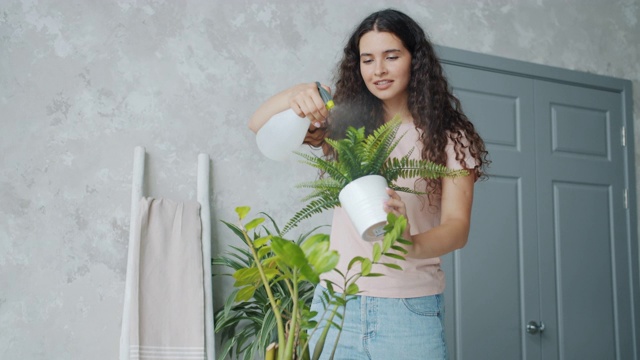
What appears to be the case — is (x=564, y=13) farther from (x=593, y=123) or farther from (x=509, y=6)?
(x=593, y=123)

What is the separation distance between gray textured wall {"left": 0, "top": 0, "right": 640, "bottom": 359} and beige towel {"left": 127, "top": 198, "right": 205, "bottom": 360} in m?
0.15

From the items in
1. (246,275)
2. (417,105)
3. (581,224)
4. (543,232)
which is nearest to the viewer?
(246,275)

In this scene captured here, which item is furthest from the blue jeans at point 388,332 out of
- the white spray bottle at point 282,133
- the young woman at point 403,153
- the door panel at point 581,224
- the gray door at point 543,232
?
the door panel at point 581,224

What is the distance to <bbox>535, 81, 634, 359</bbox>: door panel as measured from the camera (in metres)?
3.67

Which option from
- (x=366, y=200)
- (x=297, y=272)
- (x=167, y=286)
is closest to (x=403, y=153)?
(x=366, y=200)

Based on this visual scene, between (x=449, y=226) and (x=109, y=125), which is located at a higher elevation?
(x=109, y=125)

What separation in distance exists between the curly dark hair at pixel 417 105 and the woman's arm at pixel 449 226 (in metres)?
0.05

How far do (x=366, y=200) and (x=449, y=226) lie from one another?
427 millimetres

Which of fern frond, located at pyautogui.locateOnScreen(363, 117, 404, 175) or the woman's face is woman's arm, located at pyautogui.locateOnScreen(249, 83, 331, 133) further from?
fern frond, located at pyautogui.locateOnScreen(363, 117, 404, 175)

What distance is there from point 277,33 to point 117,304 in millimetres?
1366

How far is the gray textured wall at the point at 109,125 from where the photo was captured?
8.44 feet

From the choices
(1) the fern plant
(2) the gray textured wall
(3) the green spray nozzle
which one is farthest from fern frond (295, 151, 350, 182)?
(2) the gray textured wall

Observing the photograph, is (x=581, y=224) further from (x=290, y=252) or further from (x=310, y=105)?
(x=290, y=252)

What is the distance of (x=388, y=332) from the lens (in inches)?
54.0
